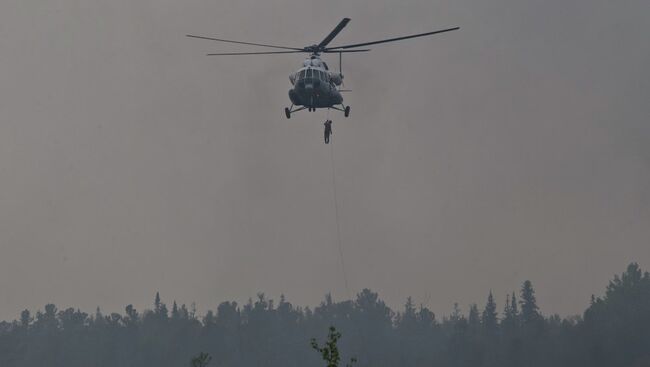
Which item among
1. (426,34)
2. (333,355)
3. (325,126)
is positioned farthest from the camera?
(325,126)

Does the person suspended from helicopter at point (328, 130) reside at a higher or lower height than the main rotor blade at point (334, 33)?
lower

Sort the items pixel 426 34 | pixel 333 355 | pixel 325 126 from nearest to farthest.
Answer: pixel 333 355 → pixel 426 34 → pixel 325 126

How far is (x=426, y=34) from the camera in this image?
69.5 m

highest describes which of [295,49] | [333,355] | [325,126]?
[295,49]

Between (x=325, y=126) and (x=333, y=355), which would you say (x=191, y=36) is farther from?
(x=333, y=355)

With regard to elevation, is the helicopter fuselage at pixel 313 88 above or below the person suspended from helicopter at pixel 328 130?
above

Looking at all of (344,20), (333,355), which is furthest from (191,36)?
(333,355)

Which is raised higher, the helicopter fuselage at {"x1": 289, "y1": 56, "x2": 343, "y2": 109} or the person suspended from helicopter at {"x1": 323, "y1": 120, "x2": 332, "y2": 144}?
the helicopter fuselage at {"x1": 289, "y1": 56, "x2": 343, "y2": 109}

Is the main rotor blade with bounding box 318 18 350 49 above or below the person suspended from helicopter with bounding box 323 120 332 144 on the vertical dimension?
above

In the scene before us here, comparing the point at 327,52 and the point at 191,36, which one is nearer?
the point at 191,36

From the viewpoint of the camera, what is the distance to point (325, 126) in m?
75.9

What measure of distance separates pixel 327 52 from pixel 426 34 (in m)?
12.0

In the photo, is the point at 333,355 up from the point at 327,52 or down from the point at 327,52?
down

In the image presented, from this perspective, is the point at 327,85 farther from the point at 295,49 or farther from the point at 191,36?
the point at 191,36
